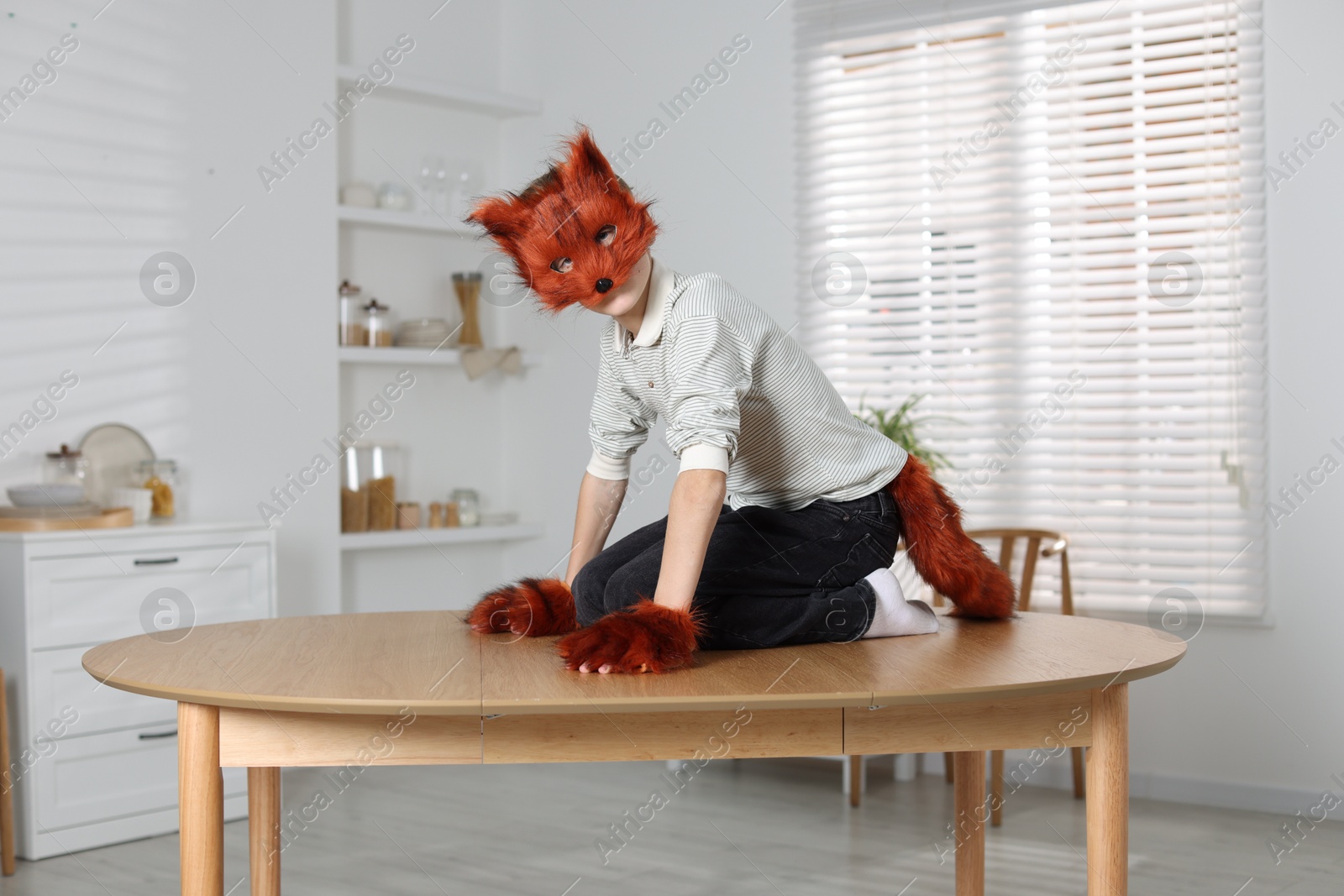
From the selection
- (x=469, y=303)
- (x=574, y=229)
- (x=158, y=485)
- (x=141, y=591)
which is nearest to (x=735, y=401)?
(x=574, y=229)

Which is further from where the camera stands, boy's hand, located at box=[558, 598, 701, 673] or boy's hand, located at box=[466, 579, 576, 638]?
boy's hand, located at box=[466, 579, 576, 638]

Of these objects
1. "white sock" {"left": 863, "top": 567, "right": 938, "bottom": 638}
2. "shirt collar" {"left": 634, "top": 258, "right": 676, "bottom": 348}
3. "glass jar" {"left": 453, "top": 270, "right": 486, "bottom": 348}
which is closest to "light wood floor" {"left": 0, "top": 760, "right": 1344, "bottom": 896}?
"white sock" {"left": 863, "top": 567, "right": 938, "bottom": 638}

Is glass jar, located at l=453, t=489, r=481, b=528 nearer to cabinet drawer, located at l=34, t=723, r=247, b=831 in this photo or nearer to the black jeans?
cabinet drawer, located at l=34, t=723, r=247, b=831

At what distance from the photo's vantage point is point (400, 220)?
4.32 m

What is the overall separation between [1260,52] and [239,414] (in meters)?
3.12

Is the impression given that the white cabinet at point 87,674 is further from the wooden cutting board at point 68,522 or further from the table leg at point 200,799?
the table leg at point 200,799

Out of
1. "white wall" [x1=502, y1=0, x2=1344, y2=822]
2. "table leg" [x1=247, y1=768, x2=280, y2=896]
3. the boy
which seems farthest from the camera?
"white wall" [x1=502, y1=0, x2=1344, y2=822]

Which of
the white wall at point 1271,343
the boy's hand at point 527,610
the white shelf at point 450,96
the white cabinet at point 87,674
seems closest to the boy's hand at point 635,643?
the boy's hand at point 527,610

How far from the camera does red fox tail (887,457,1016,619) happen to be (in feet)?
6.14

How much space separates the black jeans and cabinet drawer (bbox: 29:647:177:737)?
1770 mm

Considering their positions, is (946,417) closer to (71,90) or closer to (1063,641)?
(1063,641)

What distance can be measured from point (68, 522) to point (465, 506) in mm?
1638

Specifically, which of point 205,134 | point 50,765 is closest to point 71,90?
point 205,134

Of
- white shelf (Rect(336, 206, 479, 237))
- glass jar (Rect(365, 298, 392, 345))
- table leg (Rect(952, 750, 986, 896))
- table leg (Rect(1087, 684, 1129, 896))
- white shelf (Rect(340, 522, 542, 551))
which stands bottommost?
table leg (Rect(952, 750, 986, 896))
